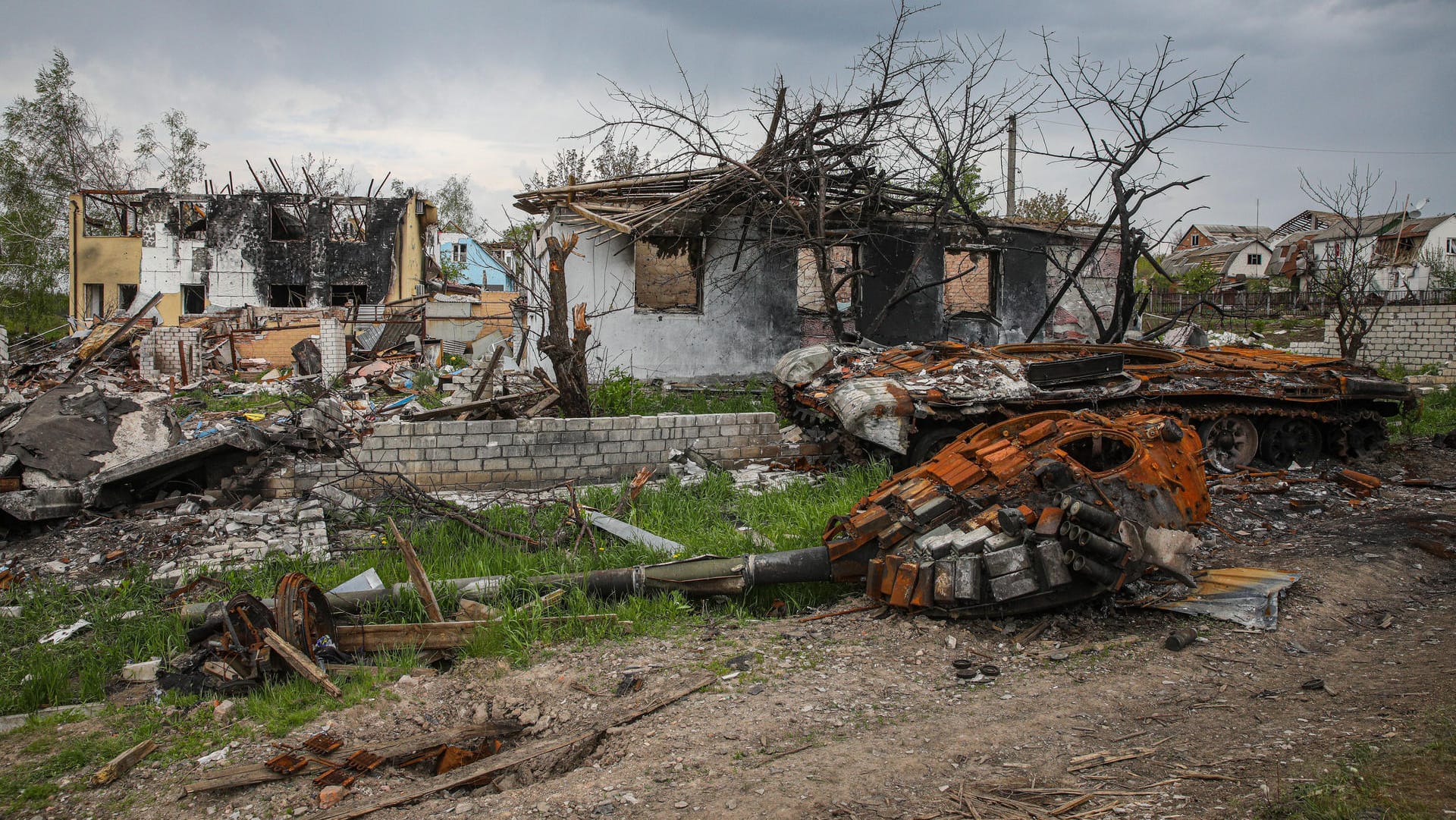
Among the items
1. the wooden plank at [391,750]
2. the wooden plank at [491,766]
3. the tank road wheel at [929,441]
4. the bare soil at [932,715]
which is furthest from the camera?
the tank road wheel at [929,441]

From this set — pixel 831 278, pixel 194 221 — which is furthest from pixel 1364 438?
pixel 194 221

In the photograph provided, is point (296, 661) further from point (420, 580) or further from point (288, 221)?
point (288, 221)

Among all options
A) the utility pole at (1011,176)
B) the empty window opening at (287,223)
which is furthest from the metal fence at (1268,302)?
the empty window opening at (287,223)

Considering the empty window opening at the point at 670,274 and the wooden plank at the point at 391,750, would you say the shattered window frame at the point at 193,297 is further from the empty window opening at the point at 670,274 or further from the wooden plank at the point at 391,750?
the wooden plank at the point at 391,750

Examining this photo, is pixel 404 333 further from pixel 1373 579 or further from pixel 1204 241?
pixel 1204 241

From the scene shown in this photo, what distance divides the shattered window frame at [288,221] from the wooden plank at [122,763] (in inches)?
999

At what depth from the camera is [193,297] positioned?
2584 centimetres

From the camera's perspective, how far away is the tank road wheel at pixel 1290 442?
9438 mm

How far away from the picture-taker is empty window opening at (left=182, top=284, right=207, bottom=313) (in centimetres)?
2546

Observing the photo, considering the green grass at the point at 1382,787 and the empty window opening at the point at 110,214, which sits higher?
the empty window opening at the point at 110,214

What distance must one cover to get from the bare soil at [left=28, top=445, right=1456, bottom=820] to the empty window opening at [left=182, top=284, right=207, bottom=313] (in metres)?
26.6

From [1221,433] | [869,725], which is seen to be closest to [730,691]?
[869,725]

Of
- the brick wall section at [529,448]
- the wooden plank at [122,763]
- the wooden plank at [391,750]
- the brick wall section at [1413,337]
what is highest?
the brick wall section at [1413,337]

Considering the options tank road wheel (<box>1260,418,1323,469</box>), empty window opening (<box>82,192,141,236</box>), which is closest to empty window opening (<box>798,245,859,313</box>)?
tank road wheel (<box>1260,418,1323,469</box>)
